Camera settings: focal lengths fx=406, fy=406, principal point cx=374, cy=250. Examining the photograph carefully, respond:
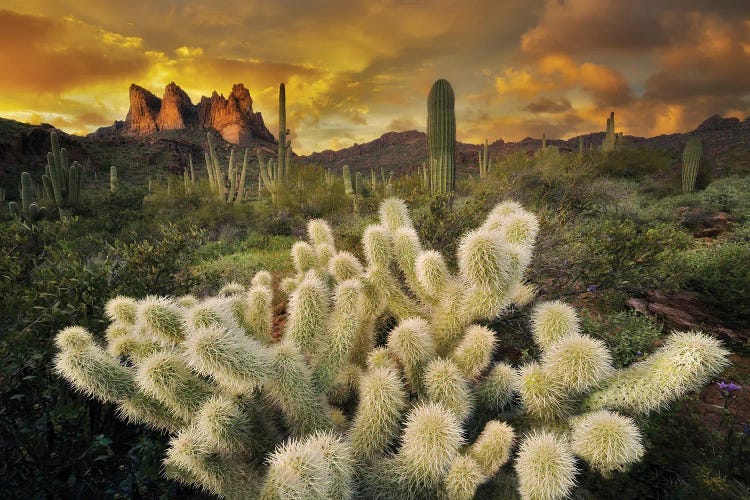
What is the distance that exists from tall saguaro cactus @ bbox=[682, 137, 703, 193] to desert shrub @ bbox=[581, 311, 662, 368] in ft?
53.6

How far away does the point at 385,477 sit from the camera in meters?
2.04

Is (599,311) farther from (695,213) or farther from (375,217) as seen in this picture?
(695,213)

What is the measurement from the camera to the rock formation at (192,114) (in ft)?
348

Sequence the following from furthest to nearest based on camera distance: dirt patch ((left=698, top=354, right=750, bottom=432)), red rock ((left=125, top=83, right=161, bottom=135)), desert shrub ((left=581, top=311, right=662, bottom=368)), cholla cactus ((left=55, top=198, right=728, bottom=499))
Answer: red rock ((left=125, top=83, right=161, bottom=135)) → desert shrub ((left=581, top=311, right=662, bottom=368)) → dirt patch ((left=698, top=354, right=750, bottom=432)) → cholla cactus ((left=55, top=198, right=728, bottom=499))

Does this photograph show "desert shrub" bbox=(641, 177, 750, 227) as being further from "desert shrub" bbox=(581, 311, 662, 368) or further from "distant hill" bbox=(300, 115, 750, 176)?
"distant hill" bbox=(300, 115, 750, 176)

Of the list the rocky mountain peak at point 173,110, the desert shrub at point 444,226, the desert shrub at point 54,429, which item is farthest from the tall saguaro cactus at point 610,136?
the rocky mountain peak at point 173,110

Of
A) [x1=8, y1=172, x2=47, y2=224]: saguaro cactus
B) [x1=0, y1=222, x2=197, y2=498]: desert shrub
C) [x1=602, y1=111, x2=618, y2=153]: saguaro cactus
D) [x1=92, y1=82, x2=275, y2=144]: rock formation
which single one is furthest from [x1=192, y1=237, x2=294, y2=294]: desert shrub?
[x1=92, y1=82, x2=275, y2=144]: rock formation

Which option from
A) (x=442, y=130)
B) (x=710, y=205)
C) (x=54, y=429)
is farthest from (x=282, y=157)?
(x=54, y=429)

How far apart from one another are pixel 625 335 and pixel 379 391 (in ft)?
9.32

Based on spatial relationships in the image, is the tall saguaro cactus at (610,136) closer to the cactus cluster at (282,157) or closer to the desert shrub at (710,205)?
the desert shrub at (710,205)

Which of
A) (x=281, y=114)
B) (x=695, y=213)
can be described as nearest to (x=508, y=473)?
(x=695, y=213)

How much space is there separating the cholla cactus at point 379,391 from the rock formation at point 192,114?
109200 mm

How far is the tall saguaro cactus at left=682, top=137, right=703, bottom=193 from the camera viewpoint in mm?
17031

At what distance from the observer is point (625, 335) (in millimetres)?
3781
